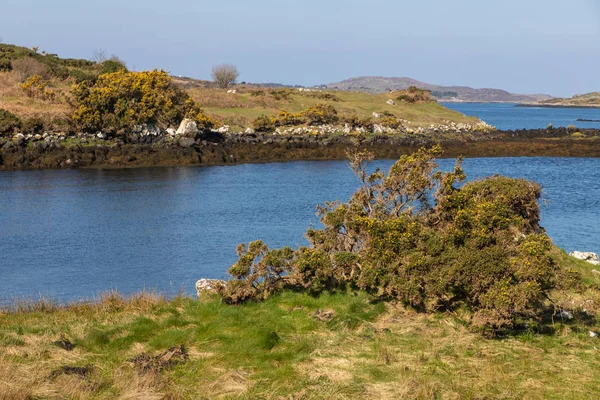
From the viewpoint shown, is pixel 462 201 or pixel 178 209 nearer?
pixel 462 201

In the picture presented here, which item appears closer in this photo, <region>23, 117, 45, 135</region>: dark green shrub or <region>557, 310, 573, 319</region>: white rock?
<region>557, 310, 573, 319</region>: white rock

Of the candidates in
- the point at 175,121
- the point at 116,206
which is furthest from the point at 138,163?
the point at 116,206

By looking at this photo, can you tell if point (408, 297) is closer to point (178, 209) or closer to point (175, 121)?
point (178, 209)

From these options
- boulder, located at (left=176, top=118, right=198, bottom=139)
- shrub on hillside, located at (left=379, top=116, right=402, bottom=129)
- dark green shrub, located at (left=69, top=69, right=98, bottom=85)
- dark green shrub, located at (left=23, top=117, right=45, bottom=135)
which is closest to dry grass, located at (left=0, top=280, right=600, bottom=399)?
dark green shrub, located at (left=23, top=117, right=45, bottom=135)

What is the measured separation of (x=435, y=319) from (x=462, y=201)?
3.72m

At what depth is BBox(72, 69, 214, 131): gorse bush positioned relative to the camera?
6203cm

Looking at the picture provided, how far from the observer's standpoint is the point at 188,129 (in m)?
65.1

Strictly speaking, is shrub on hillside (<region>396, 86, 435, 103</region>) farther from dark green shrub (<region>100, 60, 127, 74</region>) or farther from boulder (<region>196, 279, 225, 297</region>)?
boulder (<region>196, 279, 225, 297</region>)

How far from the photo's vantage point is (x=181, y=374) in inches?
472

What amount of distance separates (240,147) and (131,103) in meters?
11.0

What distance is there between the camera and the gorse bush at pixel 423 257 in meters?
14.0

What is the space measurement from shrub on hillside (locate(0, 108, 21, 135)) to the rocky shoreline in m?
1.59

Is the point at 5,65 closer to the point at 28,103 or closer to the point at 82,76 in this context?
the point at 82,76

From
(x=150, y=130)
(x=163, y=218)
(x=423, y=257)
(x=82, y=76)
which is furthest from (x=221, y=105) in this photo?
(x=423, y=257)
